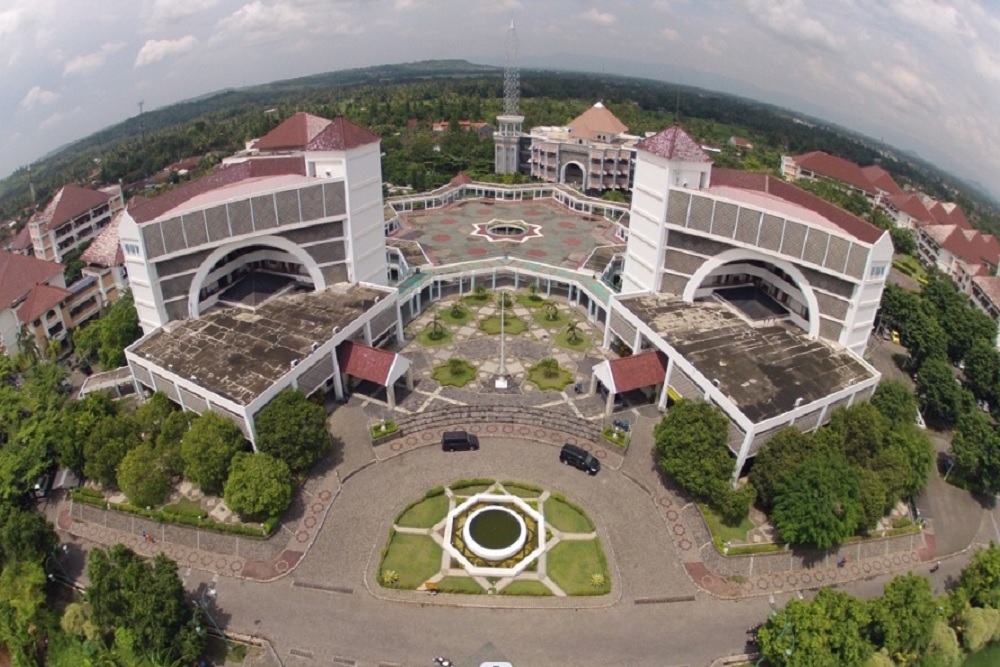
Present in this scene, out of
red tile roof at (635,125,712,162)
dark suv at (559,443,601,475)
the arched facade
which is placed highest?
red tile roof at (635,125,712,162)

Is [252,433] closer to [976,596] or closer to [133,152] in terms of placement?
[976,596]

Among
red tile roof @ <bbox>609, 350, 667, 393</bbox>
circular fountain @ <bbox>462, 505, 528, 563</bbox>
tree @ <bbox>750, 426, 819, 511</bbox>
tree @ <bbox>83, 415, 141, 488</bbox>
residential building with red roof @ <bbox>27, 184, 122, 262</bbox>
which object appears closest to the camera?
circular fountain @ <bbox>462, 505, 528, 563</bbox>

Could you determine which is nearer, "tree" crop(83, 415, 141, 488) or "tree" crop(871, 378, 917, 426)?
"tree" crop(83, 415, 141, 488)

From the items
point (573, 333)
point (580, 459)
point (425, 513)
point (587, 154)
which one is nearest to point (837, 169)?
point (587, 154)

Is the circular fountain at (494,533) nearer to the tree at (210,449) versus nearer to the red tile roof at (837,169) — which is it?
the tree at (210,449)

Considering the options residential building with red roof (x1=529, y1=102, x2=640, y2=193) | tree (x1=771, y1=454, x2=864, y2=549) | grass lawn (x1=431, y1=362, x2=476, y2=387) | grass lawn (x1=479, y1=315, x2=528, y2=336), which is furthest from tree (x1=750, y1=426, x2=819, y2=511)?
residential building with red roof (x1=529, y1=102, x2=640, y2=193)

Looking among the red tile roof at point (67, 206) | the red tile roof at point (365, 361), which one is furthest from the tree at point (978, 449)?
the red tile roof at point (67, 206)

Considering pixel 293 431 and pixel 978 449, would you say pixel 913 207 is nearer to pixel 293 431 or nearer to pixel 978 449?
pixel 978 449

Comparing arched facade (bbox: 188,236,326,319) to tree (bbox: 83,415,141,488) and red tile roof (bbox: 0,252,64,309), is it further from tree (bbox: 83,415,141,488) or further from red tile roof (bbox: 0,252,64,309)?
red tile roof (bbox: 0,252,64,309)
